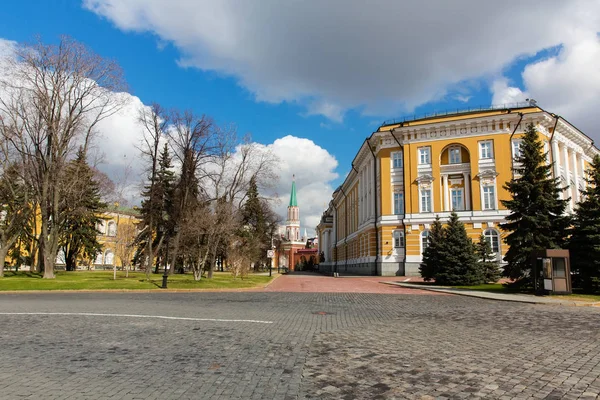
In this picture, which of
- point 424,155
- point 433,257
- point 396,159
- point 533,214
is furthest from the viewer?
point 396,159

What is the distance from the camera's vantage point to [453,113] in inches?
1720

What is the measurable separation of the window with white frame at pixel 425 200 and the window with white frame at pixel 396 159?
3963mm

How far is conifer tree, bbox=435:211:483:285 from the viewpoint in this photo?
2645 cm

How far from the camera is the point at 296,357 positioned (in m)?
6.67

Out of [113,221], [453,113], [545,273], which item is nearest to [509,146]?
[453,113]

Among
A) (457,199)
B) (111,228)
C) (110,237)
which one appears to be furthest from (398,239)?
(111,228)

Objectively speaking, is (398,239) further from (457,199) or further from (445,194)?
(457,199)

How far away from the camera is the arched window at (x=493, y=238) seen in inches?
1529

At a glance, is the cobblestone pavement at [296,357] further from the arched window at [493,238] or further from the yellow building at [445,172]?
the yellow building at [445,172]

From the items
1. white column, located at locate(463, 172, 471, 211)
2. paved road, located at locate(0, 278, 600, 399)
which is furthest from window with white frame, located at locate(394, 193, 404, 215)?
paved road, located at locate(0, 278, 600, 399)

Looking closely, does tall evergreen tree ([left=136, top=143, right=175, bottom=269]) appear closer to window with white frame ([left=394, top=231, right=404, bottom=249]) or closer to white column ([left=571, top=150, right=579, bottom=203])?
window with white frame ([left=394, top=231, right=404, bottom=249])

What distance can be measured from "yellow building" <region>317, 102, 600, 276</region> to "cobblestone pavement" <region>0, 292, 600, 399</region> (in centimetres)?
3031

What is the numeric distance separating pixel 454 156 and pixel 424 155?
2996mm

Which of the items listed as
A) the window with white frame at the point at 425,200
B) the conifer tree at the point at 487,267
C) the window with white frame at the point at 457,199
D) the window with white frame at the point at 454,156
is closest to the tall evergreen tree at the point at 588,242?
the conifer tree at the point at 487,267
